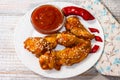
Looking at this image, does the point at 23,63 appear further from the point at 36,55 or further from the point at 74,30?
the point at 74,30

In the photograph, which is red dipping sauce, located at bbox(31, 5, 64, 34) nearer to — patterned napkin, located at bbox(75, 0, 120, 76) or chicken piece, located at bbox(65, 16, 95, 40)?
chicken piece, located at bbox(65, 16, 95, 40)

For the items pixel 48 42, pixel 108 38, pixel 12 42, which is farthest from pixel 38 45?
pixel 108 38

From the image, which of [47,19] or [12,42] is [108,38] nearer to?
[47,19]

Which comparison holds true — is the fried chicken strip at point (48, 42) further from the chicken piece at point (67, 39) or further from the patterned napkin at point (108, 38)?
the patterned napkin at point (108, 38)

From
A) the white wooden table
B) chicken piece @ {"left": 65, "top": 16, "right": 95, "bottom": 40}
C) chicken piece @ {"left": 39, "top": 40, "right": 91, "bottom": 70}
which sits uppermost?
chicken piece @ {"left": 65, "top": 16, "right": 95, "bottom": 40}

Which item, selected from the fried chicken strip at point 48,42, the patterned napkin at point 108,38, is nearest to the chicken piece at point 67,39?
the fried chicken strip at point 48,42

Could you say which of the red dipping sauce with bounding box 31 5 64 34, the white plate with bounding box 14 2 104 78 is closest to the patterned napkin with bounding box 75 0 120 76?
the white plate with bounding box 14 2 104 78
